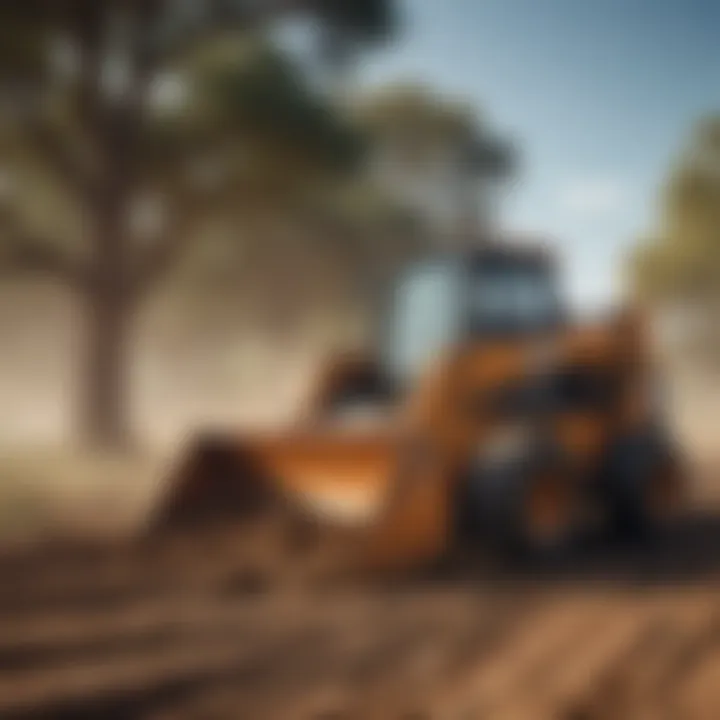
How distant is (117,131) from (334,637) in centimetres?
366

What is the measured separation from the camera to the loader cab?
392 centimetres

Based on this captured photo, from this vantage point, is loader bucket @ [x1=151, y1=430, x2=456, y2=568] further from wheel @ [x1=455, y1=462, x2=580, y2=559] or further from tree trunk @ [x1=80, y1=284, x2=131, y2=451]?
tree trunk @ [x1=80, y1=284, x2=131, y2=451]

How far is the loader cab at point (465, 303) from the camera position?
3.92m

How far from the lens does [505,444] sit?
3717mm

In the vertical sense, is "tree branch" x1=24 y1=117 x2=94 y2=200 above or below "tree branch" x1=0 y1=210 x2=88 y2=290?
above

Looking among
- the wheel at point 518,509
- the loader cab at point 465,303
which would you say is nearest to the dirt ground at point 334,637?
the wheel at point 518,509

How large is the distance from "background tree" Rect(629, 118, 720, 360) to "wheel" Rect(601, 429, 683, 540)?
1.38 m

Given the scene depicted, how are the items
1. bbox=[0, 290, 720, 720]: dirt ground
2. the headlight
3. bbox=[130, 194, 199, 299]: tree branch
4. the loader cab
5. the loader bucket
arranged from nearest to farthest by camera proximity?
1. bbox=[0, 290, 720, 720]: dirt ground
2. the loader bucket
3. the headlight
4. the loader cab
5. bbox=[130, 194, 199, 299]: tree branch

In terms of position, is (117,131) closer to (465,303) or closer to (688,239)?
(465,303)

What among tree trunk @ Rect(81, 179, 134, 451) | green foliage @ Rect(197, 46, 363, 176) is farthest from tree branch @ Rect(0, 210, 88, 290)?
green foliage @ Rect(197, 46, 363, 176)

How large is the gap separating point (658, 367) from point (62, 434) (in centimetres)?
331

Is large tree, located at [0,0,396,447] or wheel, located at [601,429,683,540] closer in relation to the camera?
wheel, located at [601,429,683,540]

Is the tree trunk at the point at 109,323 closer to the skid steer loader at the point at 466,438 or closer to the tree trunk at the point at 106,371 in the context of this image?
the tree trunk at the point at 106,371

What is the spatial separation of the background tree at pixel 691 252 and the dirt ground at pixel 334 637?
8.74 feet
